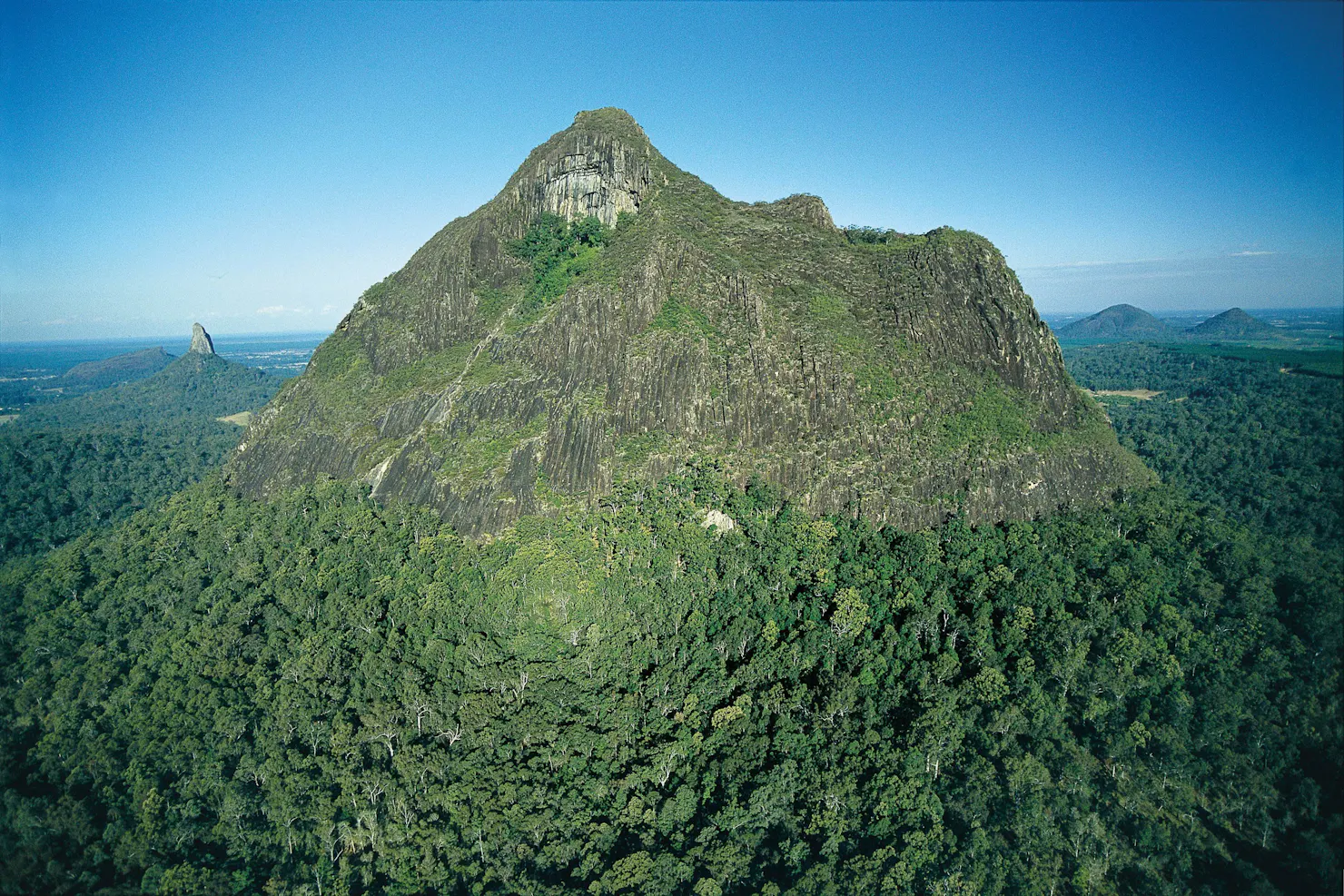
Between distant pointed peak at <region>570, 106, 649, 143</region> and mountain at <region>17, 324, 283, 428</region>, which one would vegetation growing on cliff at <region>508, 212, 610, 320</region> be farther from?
mountain at <region>17, 324, 283, 428</region>

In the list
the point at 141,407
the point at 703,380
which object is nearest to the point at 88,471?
the point at 141,407

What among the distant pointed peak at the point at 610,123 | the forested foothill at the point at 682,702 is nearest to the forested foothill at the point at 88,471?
the forested foothill at the point at 682,702

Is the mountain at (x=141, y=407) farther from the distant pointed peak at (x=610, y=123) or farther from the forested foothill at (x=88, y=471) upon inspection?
the distant pointed peak at (x=610, y=123)

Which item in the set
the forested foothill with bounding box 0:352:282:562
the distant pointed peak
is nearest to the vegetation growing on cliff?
the distant pointed peak

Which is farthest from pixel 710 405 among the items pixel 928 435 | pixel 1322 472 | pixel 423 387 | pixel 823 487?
pixel 1322 472

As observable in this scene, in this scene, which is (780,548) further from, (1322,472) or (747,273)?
(1322,472)

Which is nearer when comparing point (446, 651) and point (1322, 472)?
point (446, 651)
